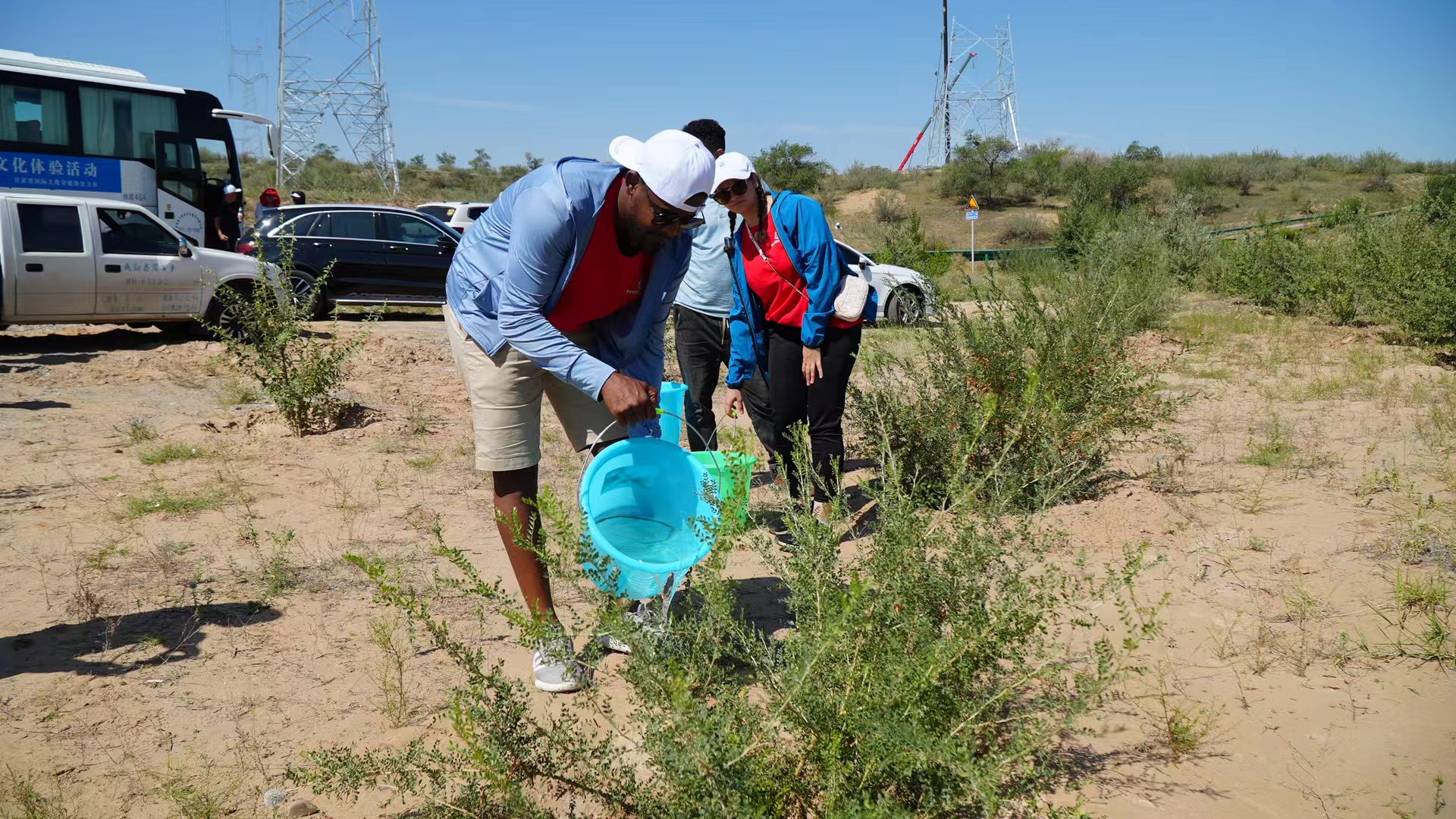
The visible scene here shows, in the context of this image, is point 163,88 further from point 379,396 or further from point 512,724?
point 512,724

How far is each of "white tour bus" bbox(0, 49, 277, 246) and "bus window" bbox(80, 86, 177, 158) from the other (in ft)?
0.03

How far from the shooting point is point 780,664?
7.84 feet

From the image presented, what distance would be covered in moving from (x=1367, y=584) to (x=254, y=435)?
5.77m

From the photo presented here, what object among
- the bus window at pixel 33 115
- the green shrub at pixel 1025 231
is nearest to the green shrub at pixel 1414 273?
the bus window at pixel 33 115

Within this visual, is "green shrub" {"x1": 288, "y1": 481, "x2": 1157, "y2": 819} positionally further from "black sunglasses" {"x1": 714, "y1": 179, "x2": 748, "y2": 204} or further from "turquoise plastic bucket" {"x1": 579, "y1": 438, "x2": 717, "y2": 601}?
"black sunglasses" {"x1": 714, "y1": 179, "x2": 748, "y2": 204}

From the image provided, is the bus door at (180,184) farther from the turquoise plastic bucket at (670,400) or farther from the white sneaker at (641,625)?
the white sneaker at (641,625)

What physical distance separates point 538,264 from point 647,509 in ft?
2.74

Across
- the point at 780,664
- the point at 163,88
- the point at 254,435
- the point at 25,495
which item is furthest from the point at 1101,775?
the point at 163,88

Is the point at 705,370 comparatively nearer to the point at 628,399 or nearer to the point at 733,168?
the point at 733,168

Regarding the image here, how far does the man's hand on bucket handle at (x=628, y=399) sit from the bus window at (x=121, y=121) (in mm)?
13879

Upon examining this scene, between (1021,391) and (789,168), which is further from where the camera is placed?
(789,168)

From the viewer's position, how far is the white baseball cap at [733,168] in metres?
3.78

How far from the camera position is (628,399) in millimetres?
2635

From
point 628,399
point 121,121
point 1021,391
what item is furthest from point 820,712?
point 121,121
